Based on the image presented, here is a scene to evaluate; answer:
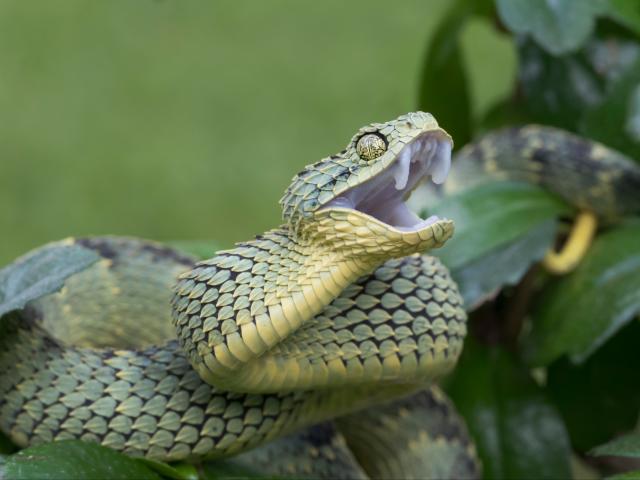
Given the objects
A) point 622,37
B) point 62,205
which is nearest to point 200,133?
point 62,205

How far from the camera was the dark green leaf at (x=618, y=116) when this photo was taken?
1539mm

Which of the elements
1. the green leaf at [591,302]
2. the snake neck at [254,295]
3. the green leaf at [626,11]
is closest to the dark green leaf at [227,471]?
the snake neck at [254,295]

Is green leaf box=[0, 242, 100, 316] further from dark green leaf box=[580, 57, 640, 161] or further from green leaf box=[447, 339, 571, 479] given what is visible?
dark green leaf box=[580, 57, 640, 161]

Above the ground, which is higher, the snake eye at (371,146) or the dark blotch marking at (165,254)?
the snake eye at (371,146)

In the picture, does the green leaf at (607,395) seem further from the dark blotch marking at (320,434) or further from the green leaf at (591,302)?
the dark blotch marking at (320,434)

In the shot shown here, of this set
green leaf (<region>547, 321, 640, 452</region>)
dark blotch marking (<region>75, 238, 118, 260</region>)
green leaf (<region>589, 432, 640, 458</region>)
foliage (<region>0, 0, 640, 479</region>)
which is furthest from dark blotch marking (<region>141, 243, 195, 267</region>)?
green leaf (<region>547, 321, 640, 452</region>)

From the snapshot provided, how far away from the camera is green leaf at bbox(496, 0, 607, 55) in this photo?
1415 millimetres

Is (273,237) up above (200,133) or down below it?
below

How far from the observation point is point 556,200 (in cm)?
159

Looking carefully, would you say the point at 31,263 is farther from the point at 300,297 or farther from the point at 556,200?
the point at 556,200

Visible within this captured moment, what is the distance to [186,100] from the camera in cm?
368

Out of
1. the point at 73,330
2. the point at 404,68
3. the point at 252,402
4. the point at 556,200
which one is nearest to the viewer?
the point at 252,402

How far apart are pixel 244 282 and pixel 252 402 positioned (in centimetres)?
17

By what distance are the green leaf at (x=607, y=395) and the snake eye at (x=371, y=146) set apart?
0.83 meters
